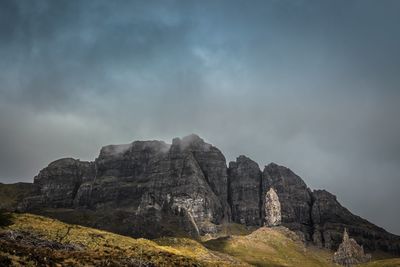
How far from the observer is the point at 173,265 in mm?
157875

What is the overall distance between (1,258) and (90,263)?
108ft

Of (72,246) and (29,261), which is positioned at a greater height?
(72,246)

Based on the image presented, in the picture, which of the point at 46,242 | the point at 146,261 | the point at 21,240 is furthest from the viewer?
the point at 46,242

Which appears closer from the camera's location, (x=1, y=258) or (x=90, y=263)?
(x=1, y=258)

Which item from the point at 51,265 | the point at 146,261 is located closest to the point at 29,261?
the point at 51,265

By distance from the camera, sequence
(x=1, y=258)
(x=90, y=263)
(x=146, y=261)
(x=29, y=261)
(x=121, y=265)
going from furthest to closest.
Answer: (x=146, y=261) < (x=121, y=265) < (x=90, y=263) < (x=29, y=261) < (x=1, y=258)

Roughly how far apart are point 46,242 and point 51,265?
99171mm

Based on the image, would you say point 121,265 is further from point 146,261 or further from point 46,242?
point 46,242

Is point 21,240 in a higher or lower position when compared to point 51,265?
higher

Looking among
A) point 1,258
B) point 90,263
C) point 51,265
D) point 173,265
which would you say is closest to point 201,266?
point 173,265

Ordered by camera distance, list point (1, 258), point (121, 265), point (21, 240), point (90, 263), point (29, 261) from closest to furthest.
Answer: point (1, 258) < point (29, 261) < point (90, 263) < point (121, 265) < point (21, 240)

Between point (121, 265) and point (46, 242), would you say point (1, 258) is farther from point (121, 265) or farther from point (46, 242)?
point (46, 242)

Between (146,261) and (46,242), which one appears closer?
(146,261)

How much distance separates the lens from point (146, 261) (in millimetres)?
156500
